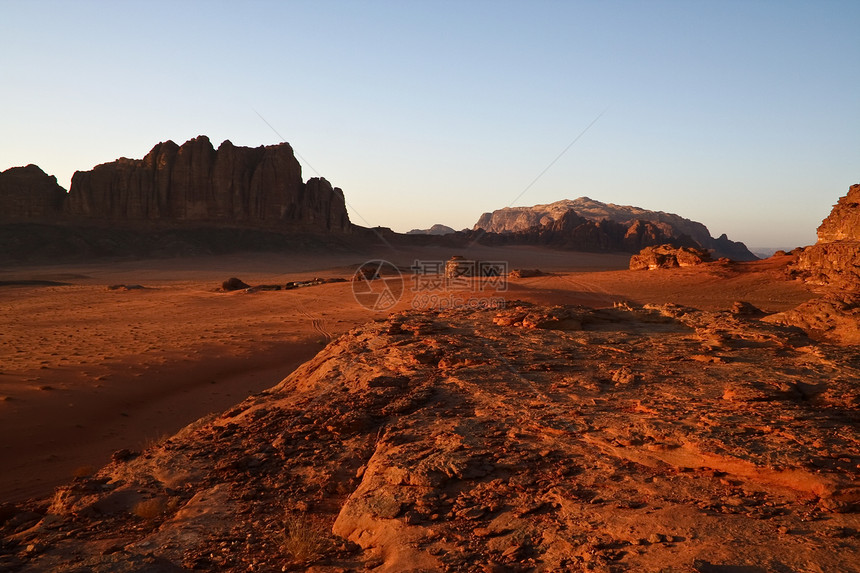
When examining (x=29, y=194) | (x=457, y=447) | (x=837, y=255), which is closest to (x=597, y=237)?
(x=837, y=255)

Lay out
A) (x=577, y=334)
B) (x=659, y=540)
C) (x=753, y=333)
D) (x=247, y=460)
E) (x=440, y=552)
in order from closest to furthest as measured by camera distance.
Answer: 1. (x=659, y=540)
2. (x=440, y=552)
3. (x=247, y=460)
4. (x=753, y=333)
5. (x=577, y=334)

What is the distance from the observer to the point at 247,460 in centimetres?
579

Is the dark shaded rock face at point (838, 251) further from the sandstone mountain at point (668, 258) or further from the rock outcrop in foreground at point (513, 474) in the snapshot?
the rock outcrop in foreground at point (513, 474)

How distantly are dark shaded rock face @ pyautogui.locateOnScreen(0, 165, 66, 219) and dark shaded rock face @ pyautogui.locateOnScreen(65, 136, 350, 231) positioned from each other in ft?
6.56

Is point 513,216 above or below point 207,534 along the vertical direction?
above

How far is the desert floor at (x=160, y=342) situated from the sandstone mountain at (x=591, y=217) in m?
90.5

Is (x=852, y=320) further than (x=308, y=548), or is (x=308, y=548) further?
(x=852, y=320)

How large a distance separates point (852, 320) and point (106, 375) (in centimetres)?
1429

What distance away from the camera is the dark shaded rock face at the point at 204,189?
2584 inches

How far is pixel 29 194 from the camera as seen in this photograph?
206ft

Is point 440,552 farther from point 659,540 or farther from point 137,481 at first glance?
point 137,481

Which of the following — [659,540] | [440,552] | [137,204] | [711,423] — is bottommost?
[440,552]

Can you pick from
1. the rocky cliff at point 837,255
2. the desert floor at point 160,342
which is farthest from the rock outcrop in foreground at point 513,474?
the rocky cliff at point 837,255

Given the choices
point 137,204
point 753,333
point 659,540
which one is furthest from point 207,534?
point 137,204
